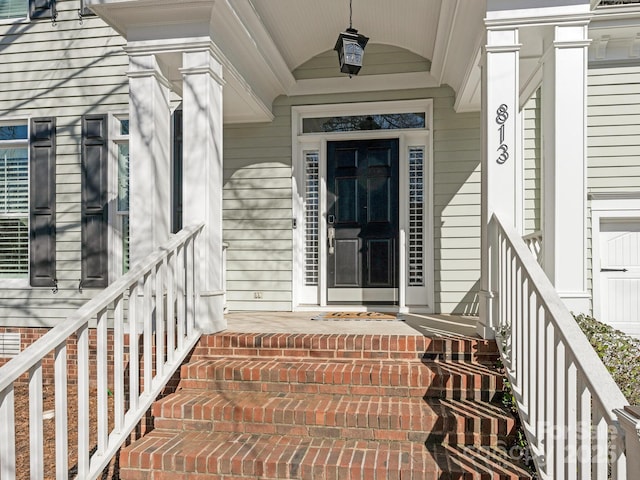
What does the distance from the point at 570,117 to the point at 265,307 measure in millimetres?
3462

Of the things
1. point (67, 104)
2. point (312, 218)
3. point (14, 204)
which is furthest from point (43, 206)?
point (312, 218)

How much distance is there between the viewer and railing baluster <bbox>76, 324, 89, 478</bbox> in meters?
2.12

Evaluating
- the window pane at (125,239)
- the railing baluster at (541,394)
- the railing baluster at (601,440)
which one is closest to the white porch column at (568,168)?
the railing baluster at (541,394)

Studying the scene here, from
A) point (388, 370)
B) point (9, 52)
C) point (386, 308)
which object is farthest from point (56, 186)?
point (388, 370)

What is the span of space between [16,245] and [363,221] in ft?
13.2

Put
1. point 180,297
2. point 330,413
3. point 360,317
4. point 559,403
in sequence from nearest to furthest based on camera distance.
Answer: point 559,403 → point 330,413 → point 180,297 → point 360,317

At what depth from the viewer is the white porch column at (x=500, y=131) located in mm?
3121

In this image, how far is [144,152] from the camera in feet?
11.3

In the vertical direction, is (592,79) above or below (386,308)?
above

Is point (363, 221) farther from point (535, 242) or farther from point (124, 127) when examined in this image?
point (124, 127)

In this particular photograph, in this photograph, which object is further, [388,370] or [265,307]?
[265,307]

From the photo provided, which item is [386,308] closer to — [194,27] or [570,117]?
[570,117]

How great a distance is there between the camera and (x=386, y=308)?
4.95 m

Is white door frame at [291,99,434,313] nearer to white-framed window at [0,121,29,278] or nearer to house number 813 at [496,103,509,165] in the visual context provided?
house number 813 at [496,103,509,165]
